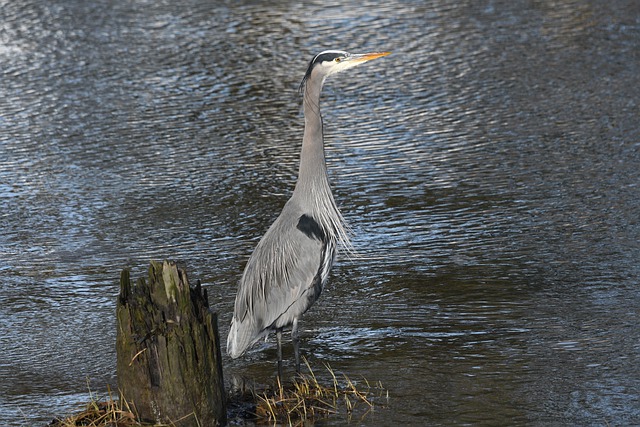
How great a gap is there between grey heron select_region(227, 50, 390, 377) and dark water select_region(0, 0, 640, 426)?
1.11ft

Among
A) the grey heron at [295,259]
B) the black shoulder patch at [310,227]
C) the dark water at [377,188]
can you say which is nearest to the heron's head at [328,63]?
the grey heron at [295,259]

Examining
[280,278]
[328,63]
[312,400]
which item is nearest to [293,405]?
[312,400]

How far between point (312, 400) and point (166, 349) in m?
0.91

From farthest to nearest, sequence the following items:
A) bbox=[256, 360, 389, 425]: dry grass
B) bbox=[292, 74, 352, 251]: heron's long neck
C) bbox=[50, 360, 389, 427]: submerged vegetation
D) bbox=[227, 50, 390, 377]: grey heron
A: bbox=[292, 74, 352, 251]: heron's long neck
bbox=[227, 50, 390, 377]: grey heron
bbox=[256, 360, 389, 425]: dry grass
bbox=[50, 360, 389, 427]: submerged vegetation

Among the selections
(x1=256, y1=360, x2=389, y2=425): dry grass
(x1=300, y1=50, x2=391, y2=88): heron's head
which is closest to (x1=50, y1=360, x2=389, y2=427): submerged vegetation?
(x1=256, y1=360, x2=389, y2=425): dry grass

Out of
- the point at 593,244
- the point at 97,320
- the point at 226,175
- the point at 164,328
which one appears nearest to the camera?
the point at 164,328

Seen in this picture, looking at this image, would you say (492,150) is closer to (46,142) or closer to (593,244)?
(593,244)

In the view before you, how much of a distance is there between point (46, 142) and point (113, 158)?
95cm

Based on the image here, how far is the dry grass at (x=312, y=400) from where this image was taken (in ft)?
18.1

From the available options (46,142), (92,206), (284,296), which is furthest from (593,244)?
(46,142)

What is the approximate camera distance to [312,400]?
5.63m

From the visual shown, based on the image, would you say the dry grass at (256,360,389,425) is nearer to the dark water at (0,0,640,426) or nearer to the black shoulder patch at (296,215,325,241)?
the dark water at (0,0,640,426)

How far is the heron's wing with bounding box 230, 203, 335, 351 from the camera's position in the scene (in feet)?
19.6

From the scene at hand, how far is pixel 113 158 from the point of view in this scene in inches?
413
